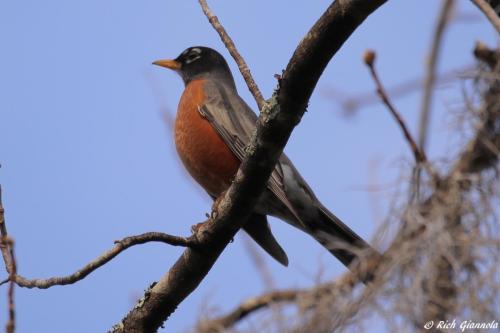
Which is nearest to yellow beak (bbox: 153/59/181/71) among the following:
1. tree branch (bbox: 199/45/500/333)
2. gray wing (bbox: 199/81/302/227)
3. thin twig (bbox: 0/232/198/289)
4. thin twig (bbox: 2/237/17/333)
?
gray wing (bbox: 199/81/302/227)

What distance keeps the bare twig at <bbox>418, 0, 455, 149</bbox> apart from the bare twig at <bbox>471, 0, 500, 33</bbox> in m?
0.13

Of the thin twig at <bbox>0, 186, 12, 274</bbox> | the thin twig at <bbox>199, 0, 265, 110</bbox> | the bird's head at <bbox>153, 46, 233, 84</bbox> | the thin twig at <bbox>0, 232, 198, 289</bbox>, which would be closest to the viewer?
the thin twig at <bbox>0, 186, 12, 274</bbox>

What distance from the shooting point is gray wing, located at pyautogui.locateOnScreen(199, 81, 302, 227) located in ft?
16.4

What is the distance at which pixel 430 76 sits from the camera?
9.79 ft

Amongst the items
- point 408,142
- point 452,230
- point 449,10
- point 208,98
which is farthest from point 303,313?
point 208,98

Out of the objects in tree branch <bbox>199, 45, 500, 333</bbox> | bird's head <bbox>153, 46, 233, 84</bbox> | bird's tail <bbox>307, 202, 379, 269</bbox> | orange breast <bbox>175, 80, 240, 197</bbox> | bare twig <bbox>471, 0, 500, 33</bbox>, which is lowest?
tree branch <bbox>199, 45, 500, 333</bbox>

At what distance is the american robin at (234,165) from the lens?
15.9 ft

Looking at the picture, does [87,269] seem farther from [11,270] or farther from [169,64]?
[169,64]

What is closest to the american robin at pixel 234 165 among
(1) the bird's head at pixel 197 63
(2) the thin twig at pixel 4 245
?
(1) the bird's head at pixel 197 63

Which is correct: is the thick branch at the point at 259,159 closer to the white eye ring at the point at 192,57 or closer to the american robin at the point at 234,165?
the american robin at the point at 234,165

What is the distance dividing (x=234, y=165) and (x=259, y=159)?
185 centimetres

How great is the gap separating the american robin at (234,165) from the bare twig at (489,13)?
163 centimetres

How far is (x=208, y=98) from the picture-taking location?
234 inches

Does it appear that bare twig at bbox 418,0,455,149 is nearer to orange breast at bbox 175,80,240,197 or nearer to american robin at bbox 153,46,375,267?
american robin at bbox 153,46,375,267
